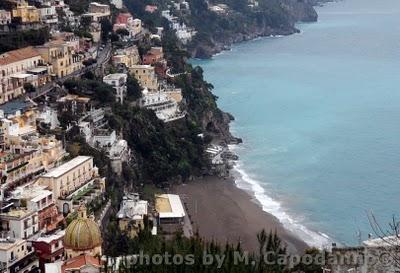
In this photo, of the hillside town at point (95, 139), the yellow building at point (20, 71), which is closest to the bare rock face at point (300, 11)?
the hillside town at point (95, 139)

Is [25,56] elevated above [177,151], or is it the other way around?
[25,56]

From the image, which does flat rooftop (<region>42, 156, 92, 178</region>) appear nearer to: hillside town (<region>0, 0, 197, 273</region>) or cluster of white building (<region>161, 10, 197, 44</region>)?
hillside town (<region>0, 0, 197, 273</region>)

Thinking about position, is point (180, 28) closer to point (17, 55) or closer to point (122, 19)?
point (122, 19)

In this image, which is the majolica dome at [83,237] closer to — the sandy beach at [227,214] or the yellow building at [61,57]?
the sandy beach at [227,214]

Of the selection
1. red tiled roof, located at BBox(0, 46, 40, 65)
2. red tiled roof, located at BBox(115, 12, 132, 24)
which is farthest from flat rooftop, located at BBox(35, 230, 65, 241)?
red tiled roof, located at BBox(115, 12, 132, 24)

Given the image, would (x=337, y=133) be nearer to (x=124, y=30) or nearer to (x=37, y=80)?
(x=124, y=30)

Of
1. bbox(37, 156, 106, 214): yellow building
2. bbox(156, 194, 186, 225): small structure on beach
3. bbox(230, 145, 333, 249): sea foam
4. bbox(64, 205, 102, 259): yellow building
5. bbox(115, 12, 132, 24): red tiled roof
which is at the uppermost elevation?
bbox(115, 12, 132, 24): red tiled roof

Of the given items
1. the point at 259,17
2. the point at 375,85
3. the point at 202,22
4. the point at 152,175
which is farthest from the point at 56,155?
the point at 259,17
